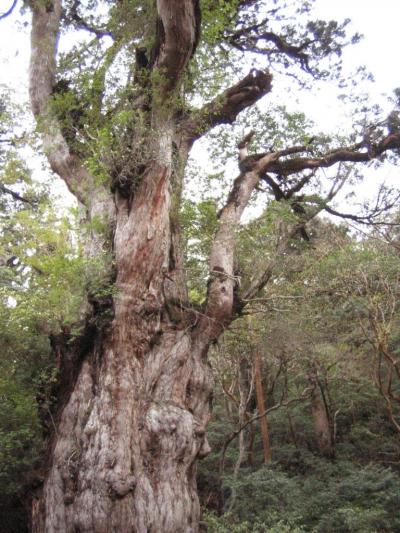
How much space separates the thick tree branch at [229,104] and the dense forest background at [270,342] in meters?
0.57

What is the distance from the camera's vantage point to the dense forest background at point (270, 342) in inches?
244

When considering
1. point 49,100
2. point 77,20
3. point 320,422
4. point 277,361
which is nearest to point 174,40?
point 49,100

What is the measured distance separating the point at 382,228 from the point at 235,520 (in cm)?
630

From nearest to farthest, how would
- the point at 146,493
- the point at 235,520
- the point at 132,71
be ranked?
1. the point at 146,493
2. the point at 132,71
3. the point at 235,520

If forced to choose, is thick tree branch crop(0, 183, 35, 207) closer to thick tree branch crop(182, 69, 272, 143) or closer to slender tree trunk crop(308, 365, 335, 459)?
thick tree branch crop(182, 69, 272, 143)

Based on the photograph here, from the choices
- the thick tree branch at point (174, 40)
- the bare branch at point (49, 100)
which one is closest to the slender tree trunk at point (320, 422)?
the bare branch at point (49, 100)

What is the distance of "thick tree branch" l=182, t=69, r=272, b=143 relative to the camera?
7215 mm

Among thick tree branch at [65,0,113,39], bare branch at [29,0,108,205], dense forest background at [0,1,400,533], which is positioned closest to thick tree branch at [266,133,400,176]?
dense forest background at [0,1,400,533]

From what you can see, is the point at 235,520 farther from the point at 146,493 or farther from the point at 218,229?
the point at 218,229

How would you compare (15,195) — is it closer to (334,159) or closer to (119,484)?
(334,159)

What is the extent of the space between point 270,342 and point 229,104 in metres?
4.86

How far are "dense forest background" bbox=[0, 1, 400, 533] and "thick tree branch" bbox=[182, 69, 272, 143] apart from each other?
0.57 metres

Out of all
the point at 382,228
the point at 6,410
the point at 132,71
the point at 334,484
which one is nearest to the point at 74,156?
the point at 132,71

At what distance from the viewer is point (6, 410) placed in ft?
21.4
